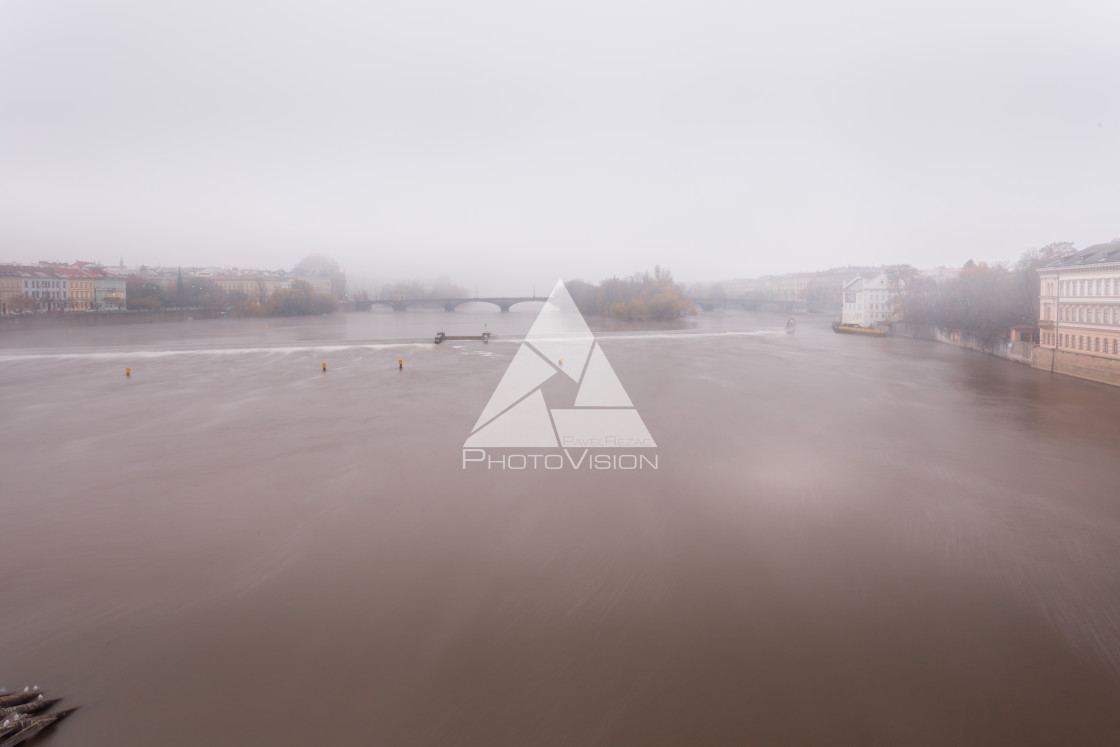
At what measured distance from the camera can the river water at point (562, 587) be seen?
402cm

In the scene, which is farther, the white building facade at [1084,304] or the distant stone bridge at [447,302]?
the distant stone bridge at [447,302]

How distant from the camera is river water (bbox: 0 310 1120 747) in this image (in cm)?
402

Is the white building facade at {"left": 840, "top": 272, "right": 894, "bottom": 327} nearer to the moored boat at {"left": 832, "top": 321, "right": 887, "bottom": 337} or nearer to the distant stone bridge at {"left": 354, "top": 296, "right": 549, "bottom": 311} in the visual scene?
the moored boat at {"left": 832, "top": 321, "right": 887, "bottom": 337}

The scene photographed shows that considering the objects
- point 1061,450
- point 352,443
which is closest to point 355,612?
point 352,443

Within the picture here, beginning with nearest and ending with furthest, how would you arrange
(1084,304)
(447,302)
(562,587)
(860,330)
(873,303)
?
(562,587)
(1084,304)
(860,330)
(873,303)
(447,302)

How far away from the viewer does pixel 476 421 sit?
12.9 m

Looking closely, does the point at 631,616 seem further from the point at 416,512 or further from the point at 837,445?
the point at 837,445

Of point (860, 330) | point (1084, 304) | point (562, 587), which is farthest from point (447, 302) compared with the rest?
point (562, 587)

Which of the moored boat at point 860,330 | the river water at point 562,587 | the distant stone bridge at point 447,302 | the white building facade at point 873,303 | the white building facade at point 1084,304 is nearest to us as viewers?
the river water at point 562,587

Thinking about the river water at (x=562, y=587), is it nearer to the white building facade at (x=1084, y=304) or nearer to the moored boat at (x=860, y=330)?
the white building facade at (x=1084, y=304)

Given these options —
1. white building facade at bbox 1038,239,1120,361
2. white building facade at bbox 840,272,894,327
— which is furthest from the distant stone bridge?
white building facade at bbox 1038,239,1120,361

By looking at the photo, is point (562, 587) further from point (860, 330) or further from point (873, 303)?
point (873, 303)

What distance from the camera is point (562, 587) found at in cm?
558

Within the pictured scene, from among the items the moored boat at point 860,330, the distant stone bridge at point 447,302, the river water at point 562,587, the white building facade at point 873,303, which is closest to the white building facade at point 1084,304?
the river water at point 562,587
